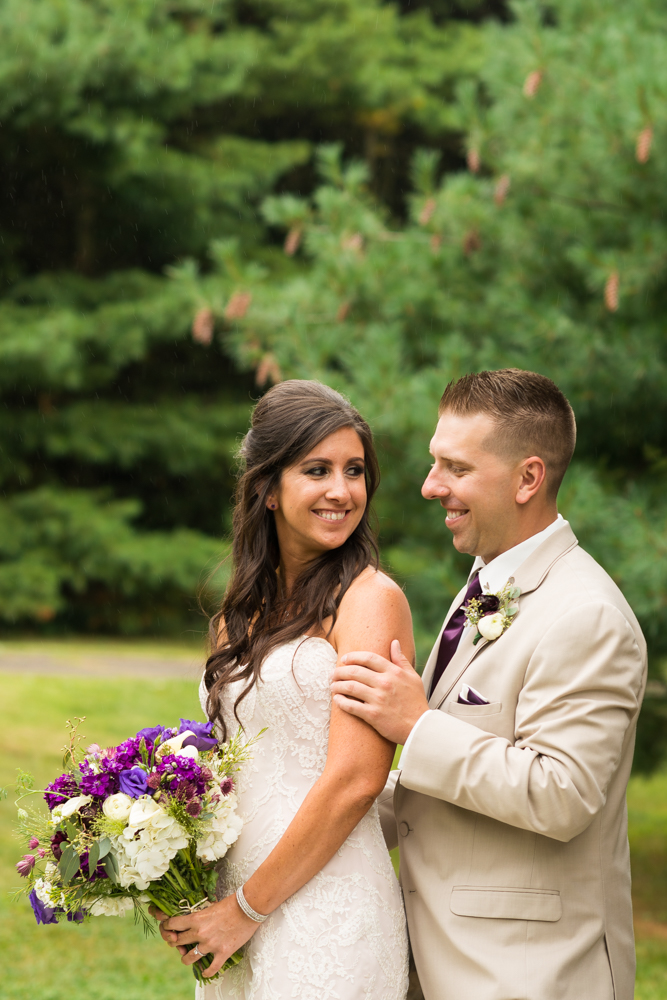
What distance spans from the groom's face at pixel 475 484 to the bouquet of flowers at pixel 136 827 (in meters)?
0.82

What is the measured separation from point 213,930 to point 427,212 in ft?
15.6

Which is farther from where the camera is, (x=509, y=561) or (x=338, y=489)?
(x=338, y=489)

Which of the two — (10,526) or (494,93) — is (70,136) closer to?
(10,526)

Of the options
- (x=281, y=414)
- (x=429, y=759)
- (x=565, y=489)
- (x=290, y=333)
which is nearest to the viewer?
(x=429, y=759)

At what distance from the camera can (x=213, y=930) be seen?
2.74m

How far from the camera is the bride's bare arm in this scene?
2.68 m

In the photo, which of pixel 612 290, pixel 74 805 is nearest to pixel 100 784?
pixel 74 805

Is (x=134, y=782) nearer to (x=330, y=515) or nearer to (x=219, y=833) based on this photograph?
(x=219, y=833)

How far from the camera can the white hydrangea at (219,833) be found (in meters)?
2.69

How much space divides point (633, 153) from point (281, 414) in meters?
3.31

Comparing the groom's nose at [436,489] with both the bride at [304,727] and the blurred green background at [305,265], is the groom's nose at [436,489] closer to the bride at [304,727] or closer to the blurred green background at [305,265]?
the bride at [304,727]

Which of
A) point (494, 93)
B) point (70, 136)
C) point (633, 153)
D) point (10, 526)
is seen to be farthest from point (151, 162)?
point (633, 153)

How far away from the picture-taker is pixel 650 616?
5180 mm

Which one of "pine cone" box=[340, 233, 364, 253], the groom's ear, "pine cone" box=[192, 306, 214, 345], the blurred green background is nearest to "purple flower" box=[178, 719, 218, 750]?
the groom's ear
